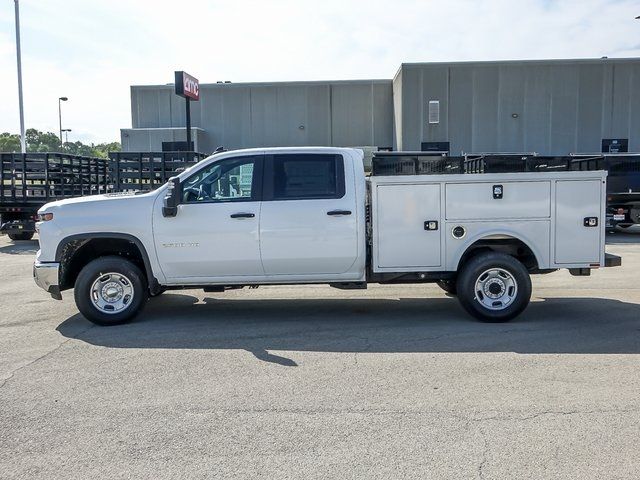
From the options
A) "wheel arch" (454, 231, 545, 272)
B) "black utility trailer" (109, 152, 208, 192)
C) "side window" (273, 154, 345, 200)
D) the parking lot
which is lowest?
the parking lot

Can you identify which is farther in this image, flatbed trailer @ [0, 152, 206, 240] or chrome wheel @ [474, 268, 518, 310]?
flatbed trailer @ [0, 152, 206, 240]

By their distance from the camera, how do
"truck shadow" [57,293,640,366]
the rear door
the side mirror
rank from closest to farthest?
"truck shadow" [57,293,640,366], the side mirror, the rear door

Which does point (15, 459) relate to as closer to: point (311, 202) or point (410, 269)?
point (311, 202)

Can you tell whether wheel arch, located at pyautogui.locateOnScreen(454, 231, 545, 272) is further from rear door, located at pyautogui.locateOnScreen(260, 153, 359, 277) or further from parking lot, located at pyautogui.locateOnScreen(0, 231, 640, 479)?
rear door, located at pyautogui.locateOnScreen(260, 153, 359, 277)

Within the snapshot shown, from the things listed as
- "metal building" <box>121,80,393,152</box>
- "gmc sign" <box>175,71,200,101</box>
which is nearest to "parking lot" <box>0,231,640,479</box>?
"gmc sign" <box>175,71,200,101</box>

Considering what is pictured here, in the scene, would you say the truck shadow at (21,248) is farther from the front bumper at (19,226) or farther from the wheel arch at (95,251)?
the wheel arch at (95,251)

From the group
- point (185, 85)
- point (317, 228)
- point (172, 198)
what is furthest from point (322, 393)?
point (185, 85)

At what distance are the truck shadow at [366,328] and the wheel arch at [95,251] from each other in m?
0.58

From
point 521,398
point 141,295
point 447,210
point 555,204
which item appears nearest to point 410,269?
point 447,210

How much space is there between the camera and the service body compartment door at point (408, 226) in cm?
693

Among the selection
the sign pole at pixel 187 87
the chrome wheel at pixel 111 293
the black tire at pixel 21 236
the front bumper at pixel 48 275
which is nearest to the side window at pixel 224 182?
the chrome wheel at pixel 111 293

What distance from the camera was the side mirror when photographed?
6750 millimetres

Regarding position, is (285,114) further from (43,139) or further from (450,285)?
(43,139)

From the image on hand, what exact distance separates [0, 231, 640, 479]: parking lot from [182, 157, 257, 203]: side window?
154cm
